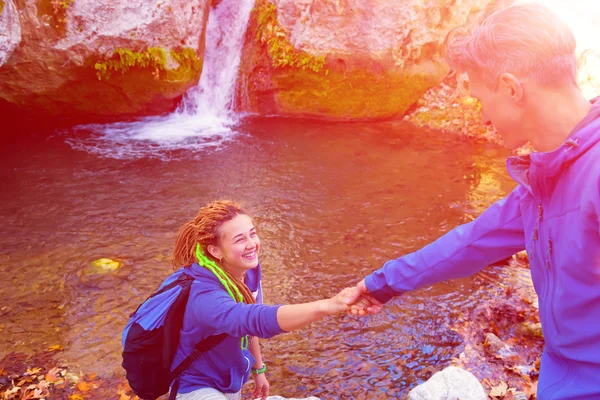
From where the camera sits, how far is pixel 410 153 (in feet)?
38.7

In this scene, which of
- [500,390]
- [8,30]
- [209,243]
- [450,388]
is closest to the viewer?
[209,243]

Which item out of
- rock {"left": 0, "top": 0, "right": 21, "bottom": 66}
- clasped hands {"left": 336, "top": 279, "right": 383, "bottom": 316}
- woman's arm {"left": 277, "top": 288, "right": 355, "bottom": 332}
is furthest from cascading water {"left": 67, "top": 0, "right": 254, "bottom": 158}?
woman's arm {"left": 277, "top": 288, "right": 355, "bottom": 332}

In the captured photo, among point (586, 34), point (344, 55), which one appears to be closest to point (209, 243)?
point (344, 55)

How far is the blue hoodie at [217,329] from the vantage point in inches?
108

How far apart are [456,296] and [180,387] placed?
4276 millimetres

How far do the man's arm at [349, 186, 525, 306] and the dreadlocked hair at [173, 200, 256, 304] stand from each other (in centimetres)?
80

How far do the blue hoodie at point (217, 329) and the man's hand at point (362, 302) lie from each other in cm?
59

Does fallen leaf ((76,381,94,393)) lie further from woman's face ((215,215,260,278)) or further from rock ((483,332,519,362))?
rock ((483,332,519,362))

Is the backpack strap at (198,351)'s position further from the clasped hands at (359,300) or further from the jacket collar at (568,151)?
the jacket collar at (568,151)

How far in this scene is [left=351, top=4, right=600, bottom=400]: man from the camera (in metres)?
1.83

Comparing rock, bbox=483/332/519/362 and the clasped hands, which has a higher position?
the clasped hands

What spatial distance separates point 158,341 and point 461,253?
1.96m

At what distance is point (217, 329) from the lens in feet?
9.61

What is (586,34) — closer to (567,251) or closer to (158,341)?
(567,251)
